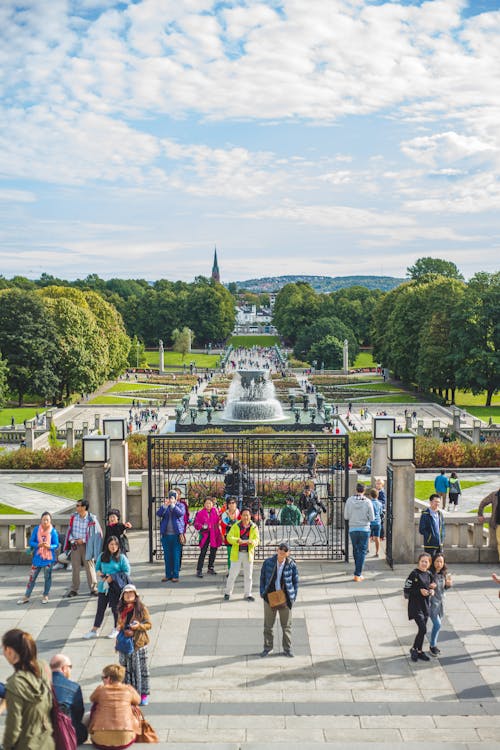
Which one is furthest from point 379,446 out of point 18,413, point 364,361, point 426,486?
point 364,361

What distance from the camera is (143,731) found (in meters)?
8.23

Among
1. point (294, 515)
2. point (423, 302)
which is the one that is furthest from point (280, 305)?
point (294, 515)

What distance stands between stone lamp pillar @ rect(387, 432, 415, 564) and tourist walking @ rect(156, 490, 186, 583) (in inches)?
153

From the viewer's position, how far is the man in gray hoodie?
45.1 ft

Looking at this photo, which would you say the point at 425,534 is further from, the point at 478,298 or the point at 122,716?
the point at 478,298

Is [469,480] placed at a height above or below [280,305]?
below

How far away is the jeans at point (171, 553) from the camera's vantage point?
13.8 meters

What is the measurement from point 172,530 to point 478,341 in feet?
145

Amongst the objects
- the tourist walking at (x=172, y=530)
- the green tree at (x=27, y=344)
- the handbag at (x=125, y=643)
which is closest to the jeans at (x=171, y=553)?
the tourist walking at (x=172, y=530)

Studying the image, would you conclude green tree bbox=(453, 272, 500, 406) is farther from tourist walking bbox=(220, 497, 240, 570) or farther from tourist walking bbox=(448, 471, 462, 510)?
tourist walking bbox=(220, 497, 240, 570)

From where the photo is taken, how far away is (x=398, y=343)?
65062 mm

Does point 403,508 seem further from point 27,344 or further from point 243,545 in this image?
point 27,344

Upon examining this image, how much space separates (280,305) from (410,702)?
133 metres

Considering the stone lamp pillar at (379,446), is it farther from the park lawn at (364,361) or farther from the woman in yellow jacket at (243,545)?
the park lawn at (364,361)
